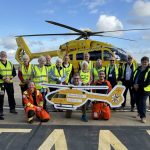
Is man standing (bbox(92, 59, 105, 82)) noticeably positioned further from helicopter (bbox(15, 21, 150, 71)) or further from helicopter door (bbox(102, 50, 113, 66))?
helicopter door (bbox(102, 50, 113, 66))

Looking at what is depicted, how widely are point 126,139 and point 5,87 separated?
3.99 metres

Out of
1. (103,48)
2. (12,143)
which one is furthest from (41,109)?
(103,48)

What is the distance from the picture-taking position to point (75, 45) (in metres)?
18.8

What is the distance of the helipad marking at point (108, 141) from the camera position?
605cm

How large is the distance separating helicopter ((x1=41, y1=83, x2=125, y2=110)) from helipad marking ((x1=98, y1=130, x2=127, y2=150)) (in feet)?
5.23

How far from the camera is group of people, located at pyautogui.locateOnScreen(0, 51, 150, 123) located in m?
8.39

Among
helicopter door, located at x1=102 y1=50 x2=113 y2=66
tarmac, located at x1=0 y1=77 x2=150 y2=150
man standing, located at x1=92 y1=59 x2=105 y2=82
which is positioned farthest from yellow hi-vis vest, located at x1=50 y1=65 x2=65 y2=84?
helicopter door, located at x1=102 y1=50 x2=113 y2=66

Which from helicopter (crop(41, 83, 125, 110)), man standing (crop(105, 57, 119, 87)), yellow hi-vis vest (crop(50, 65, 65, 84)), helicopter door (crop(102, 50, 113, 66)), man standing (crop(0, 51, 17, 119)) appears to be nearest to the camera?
helicopter (crop(41, 83, 125, 110))

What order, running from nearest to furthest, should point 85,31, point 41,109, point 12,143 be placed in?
point 12,143 → point 41,109 → point 85,31

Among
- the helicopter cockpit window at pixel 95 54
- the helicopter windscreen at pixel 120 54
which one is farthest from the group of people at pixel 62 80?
the helicopter cockpit window at pixel 95 54

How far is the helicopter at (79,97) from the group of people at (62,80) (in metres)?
0.19

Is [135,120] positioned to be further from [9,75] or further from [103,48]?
[103,48]

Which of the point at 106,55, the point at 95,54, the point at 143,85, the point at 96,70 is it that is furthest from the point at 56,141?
the point at 95,54

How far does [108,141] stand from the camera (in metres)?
6.46
